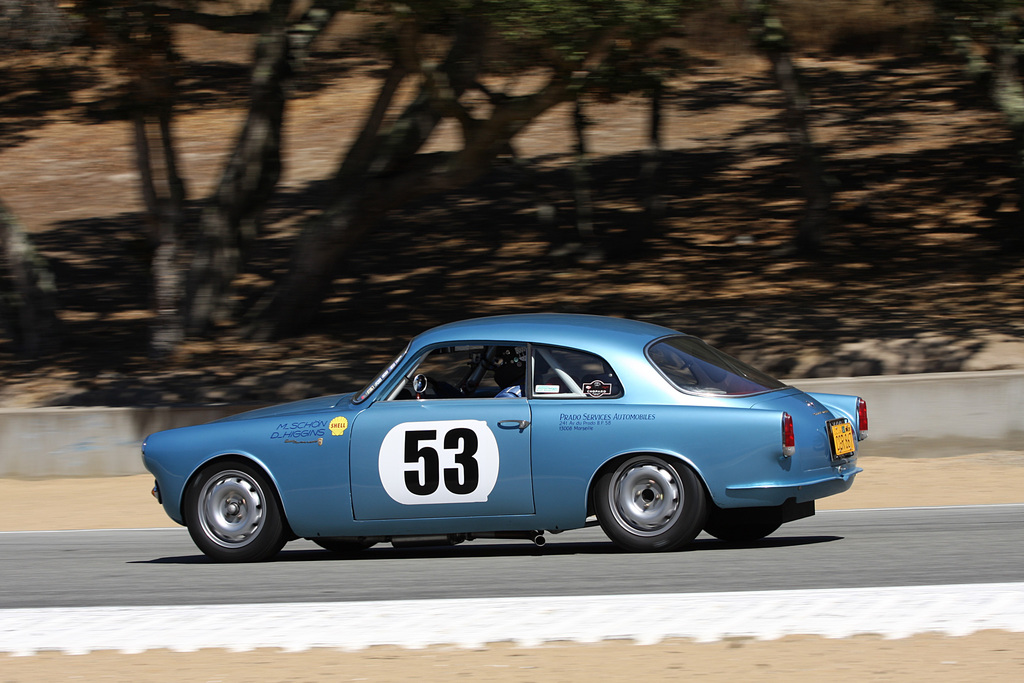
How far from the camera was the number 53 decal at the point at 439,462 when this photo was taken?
7.35 m

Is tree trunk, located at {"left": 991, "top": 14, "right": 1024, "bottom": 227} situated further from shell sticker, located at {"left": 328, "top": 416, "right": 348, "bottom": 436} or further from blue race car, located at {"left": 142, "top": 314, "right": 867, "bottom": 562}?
shell sticker, located at {"left": 328, "top": 416, "right": 348, "bottom": 436}

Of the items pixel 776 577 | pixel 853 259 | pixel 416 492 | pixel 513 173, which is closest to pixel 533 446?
pixel 416 492

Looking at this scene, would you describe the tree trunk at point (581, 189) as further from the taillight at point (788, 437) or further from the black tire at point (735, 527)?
the taillight at point (788, 437)

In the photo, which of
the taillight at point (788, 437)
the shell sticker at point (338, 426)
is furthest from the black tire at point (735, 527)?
the shell sticker at point (338, 426)

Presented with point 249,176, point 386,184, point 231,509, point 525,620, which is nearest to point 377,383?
point 231,509

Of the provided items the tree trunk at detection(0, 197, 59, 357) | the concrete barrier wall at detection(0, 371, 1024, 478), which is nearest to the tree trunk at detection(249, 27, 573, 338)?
the tree trunk at detection(0, 197, 59, 357)

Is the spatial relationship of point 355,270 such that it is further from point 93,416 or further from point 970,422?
point 970,422

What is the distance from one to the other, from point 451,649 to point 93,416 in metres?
8.48

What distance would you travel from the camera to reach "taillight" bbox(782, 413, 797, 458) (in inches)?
280

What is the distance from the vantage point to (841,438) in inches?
297

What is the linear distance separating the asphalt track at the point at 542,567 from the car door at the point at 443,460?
0.39 m

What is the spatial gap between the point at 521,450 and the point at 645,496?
76 centimetres

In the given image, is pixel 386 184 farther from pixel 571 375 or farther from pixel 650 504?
pixel 650 504

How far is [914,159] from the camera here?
2600cm
